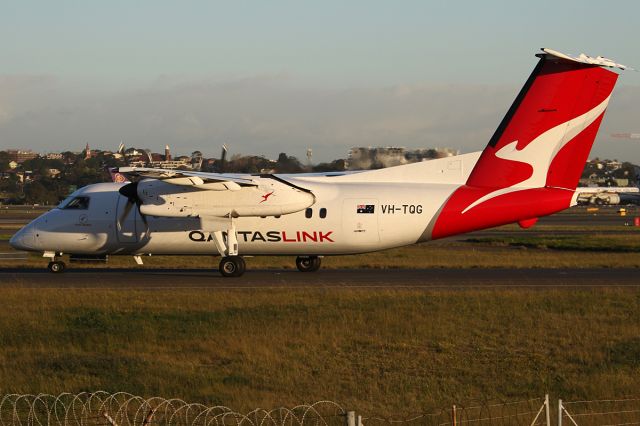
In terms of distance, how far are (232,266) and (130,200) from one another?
403 centimetres

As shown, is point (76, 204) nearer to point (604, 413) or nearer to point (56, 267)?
point (56, 267)

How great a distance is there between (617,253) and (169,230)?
22211 mm

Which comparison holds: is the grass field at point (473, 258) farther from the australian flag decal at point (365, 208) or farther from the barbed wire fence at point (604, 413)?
the barbed wire fence at point (604, 413)

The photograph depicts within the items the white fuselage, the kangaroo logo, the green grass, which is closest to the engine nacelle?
the white fuselage

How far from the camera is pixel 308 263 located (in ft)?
101

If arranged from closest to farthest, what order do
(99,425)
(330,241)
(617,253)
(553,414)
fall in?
(99,425) → (553,414) → (330,241) → (617,253)

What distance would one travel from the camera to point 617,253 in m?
40.8

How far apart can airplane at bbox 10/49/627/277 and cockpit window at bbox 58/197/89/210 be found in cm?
4

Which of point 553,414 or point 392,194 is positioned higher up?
point 392,194

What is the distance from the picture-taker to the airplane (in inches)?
1023

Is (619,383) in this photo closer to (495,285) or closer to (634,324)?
(634,324)

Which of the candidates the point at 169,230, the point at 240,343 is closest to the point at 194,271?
the point at 169,230

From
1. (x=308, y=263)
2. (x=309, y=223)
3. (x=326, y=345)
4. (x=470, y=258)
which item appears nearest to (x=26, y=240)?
(x=308, y=263)

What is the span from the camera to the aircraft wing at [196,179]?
2595 centimetres
